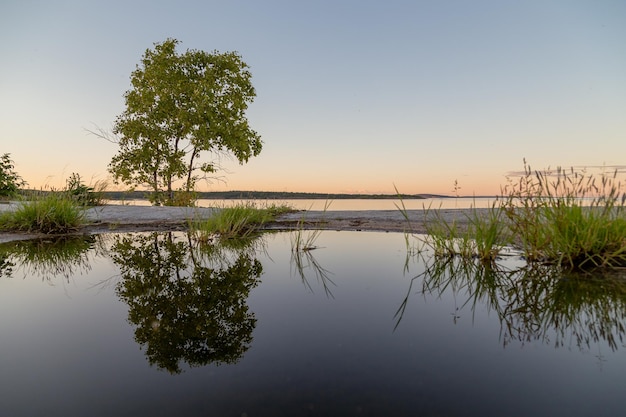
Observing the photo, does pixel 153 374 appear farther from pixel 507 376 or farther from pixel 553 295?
pixel 553 295

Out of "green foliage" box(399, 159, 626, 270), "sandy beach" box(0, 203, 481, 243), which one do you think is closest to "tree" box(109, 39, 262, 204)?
"sandy beach" box(0, 203, 481, 243)

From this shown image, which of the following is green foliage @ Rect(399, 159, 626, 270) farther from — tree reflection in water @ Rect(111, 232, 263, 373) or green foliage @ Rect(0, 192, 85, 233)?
green foliage @ Rect(0, 192, 85, 233)

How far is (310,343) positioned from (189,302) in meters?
1.11

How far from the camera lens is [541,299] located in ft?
8.65

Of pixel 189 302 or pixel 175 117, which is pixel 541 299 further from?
pixel 175 117

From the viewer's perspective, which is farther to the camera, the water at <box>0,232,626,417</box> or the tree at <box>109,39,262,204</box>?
the tree at <box>109,39,262,204</box>

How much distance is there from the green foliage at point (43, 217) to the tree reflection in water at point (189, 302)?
3601 millimetres

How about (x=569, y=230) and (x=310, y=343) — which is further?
(x=569, y=230)

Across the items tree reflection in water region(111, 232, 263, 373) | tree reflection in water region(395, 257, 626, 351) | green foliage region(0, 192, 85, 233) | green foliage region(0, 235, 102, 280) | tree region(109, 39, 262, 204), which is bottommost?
green foliage region(0, 235, 102, 280)

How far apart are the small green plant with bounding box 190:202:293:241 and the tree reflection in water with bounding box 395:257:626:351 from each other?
4.15 metres

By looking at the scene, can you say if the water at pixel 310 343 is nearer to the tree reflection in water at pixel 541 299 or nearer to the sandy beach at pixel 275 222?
the tree reflection in water at pixel 541 299

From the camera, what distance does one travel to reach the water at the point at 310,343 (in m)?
1.40

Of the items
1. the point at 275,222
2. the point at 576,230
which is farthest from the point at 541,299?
the point at 275,222

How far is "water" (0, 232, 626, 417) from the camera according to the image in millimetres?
1400
